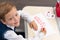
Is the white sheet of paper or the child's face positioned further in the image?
the white sheet of paper

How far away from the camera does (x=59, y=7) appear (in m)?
1.48

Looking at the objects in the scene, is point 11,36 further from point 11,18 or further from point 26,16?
point 26,16

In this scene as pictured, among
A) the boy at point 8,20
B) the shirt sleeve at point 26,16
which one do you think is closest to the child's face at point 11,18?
the boy at point 8,20

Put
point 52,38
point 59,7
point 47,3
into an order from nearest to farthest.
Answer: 1. point 52,38
2. point 59,7
3. point 47,3

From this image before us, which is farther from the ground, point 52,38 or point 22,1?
point 22,1

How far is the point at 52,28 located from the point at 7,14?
0.35 meters

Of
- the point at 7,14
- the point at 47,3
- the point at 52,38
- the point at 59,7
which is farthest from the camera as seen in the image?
the point at 47,3

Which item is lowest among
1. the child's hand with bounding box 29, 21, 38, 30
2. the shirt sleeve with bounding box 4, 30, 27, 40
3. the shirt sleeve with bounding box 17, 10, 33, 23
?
the shirt sleeve with bounding box 4, 30, 27, 40

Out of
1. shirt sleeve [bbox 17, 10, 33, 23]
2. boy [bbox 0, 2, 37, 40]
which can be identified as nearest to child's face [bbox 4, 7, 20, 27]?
boy [bbox 0, 2, 37, 40]

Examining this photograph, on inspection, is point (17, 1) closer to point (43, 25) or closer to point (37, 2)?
point (37, 2)

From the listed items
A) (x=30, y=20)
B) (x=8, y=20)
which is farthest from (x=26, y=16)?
(x=8, y=20)

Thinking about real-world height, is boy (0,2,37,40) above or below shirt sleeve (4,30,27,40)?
above

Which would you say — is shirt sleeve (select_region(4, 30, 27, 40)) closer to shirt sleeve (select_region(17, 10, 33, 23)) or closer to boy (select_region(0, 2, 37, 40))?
boy (select_region(0, 2, 37, 40))

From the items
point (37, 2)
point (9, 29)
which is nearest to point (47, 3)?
point (37, 2)
